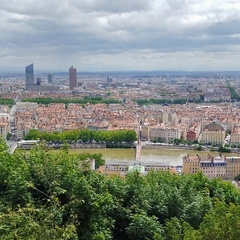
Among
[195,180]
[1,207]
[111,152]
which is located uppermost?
[1,207]

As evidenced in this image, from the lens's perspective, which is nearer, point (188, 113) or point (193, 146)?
point (193, 146)

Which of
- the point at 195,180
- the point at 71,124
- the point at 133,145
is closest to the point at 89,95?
the point at 71,124

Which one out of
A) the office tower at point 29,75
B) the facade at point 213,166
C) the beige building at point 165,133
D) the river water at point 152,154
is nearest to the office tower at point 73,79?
the office tower at point 29,75

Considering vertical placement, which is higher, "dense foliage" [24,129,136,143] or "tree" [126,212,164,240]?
"tree" [126,212,164,240]

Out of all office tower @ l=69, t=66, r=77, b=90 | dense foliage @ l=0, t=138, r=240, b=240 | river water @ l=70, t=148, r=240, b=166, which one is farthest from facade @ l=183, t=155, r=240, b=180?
office tower @ l=69, t=66, r=77, b=90

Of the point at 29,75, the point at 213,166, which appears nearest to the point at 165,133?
the point at 213,166

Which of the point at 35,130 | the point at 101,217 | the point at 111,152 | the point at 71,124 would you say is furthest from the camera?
the point at 71,124

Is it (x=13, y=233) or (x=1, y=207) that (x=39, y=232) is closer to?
(x=13, y=233)

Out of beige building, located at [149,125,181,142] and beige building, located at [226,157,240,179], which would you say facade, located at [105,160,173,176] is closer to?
beige building, located at [226,157,240,179]
